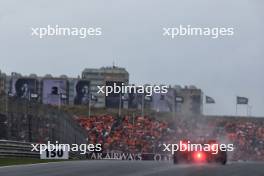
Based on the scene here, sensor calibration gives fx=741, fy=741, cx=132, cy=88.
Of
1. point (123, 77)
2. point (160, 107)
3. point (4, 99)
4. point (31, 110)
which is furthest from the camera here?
point (160, 107)

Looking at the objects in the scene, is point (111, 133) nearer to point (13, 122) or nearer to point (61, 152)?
point (61, 152)

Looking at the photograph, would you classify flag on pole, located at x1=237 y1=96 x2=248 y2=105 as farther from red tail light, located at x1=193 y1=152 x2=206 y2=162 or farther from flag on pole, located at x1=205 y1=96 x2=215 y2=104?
red tail light, located at x1=193 y1=152 x2=206 y2=162

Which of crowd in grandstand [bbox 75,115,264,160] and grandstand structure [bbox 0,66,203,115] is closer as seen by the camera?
crowd in grandstand [bbox 75,115,264,160]

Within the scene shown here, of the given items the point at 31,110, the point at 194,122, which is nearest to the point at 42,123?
the point at 31,110

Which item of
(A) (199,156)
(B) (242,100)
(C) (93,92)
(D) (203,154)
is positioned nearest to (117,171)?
(A) (199,156)

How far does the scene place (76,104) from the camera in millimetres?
58219

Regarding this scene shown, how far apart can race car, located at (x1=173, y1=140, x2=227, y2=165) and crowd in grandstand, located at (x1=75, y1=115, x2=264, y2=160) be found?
14493 mm

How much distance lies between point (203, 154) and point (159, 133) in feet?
73.6

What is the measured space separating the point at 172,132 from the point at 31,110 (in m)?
20.4

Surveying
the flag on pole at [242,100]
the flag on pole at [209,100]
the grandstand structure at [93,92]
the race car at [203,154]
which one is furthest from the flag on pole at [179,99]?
the race car at [203,154]

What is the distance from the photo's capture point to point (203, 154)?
3206cm

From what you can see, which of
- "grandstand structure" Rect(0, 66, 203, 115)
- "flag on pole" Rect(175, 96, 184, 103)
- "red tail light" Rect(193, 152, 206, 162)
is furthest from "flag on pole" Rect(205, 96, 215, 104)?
"red tail light" Rect(193, 152, 206, 162)

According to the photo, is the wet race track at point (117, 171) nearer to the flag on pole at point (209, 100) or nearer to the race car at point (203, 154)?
the race car at point (203, 154)

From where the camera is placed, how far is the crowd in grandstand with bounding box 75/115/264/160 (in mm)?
51356
